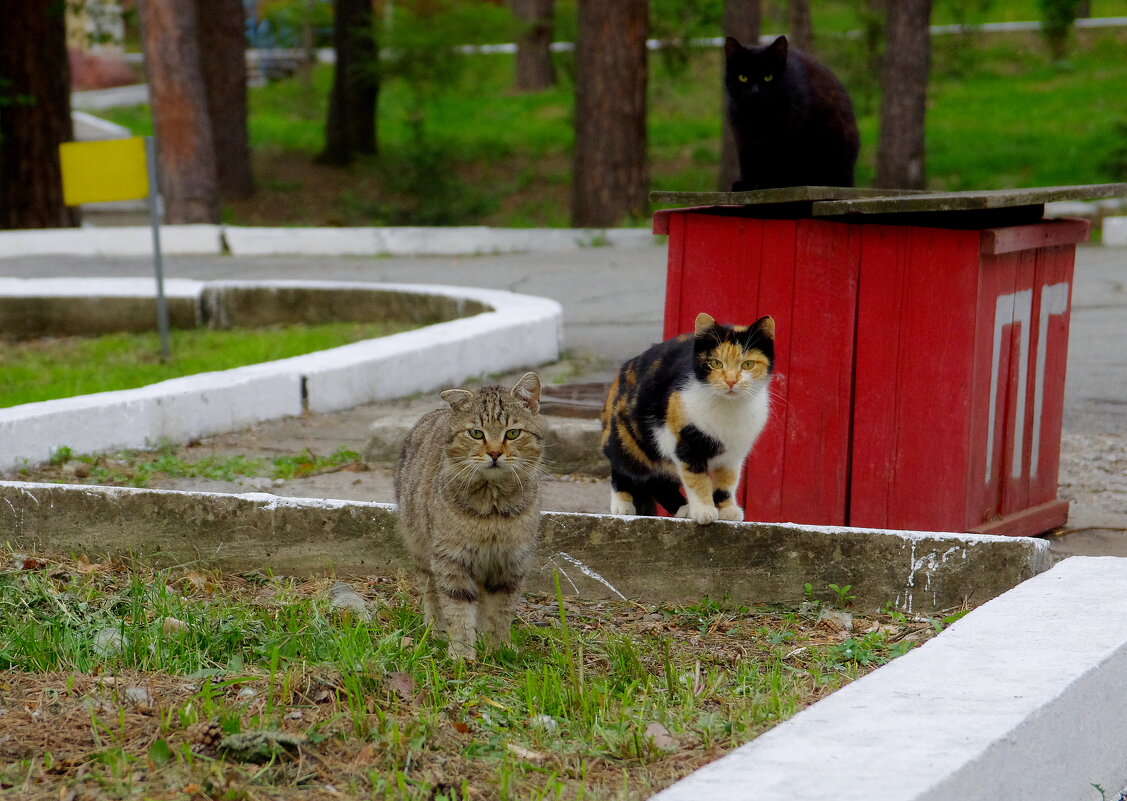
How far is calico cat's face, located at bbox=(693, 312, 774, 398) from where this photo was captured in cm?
429

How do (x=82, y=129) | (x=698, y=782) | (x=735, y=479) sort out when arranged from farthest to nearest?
(x=82, y=129), (x=735, y=479), (x=698, y=782)

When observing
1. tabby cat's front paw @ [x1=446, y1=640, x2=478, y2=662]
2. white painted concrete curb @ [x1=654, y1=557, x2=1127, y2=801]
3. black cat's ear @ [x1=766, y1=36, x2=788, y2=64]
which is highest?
black cat's ear @ [x1=766, y1=36, x2=788, y2=64]

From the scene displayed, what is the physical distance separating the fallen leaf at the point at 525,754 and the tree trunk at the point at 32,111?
15.7 metres

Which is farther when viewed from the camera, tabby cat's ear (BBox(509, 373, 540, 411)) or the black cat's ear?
the black cat's ear

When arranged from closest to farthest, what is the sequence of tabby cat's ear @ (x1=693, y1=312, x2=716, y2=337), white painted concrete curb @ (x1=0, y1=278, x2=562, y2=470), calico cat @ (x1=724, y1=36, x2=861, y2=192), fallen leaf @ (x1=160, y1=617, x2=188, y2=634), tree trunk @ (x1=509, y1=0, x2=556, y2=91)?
fallen leaf @ (x1=160, y1=617, x2=188, y2=634)
tabby cat's ear @ (x1=693, y1=312, x2=716, y2=337)
white painted concrete curb @ (x1=0, y1=278, x2=562, y2=470)
calico cat @ (x1=724, y1=36, x2=861, y2=192)
tree trunk @ (x1=509, y1=0, x2=556, y2=91)

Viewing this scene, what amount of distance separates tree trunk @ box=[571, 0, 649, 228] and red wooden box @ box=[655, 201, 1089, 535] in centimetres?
1115

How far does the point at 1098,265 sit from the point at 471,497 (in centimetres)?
1036

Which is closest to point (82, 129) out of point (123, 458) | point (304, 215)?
point (304, 215)

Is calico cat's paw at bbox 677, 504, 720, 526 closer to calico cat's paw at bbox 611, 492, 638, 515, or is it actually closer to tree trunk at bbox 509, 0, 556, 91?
calico cat's paw at bbox 611, 492, 638, 515

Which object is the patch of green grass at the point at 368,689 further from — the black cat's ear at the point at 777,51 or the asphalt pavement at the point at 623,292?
the black cat's ear at the point at 777,51

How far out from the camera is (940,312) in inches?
185

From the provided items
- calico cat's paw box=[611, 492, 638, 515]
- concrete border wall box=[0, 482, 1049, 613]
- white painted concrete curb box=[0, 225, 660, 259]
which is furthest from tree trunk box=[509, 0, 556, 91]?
concrete border wall box=[0, 482, 1049, 613]

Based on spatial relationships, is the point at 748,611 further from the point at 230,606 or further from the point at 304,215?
the point at 304,215

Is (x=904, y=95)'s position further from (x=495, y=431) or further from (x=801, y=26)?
(x=495, y=431)
